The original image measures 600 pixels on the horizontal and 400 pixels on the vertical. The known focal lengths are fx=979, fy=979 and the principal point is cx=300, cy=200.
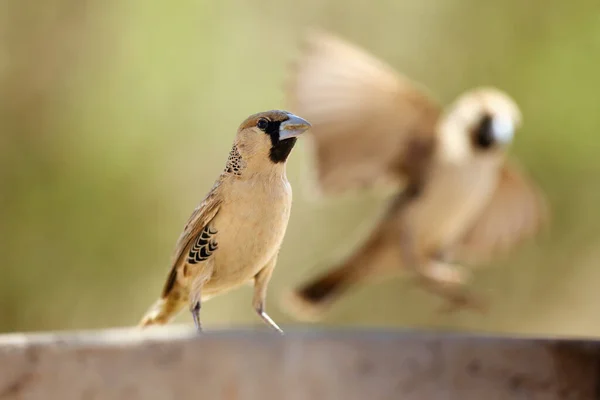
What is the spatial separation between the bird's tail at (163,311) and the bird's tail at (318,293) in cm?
297

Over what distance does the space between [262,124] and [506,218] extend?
3.80 metres

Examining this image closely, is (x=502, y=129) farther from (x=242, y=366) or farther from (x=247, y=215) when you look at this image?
(x=242, y=366)

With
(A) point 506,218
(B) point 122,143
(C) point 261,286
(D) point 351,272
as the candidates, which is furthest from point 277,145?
(B) point 122,143

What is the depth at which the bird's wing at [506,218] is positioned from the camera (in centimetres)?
491

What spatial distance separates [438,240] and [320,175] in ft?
2.07

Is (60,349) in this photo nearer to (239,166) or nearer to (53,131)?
(239,166)

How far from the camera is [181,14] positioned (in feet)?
19.2

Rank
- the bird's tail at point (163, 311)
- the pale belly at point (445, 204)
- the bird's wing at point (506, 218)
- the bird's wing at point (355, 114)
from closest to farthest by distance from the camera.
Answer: the bird's tail at point (163, 311), the bird's wing at point (355, 114), the pale belly at point (445, 204), the bird's wing at point (506, 218)

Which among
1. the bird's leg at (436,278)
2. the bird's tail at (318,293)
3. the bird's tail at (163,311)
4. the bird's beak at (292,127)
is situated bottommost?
the bird's tail at (318,293)

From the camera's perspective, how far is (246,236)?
133 cm

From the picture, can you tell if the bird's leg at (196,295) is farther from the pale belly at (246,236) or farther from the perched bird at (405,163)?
the perched bird at (405,163)

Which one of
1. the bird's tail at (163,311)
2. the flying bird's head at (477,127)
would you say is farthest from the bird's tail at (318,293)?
the bird's tail at (163,311)

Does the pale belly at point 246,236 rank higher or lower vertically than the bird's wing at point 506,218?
higher

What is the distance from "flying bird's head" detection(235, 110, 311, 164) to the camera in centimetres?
130
